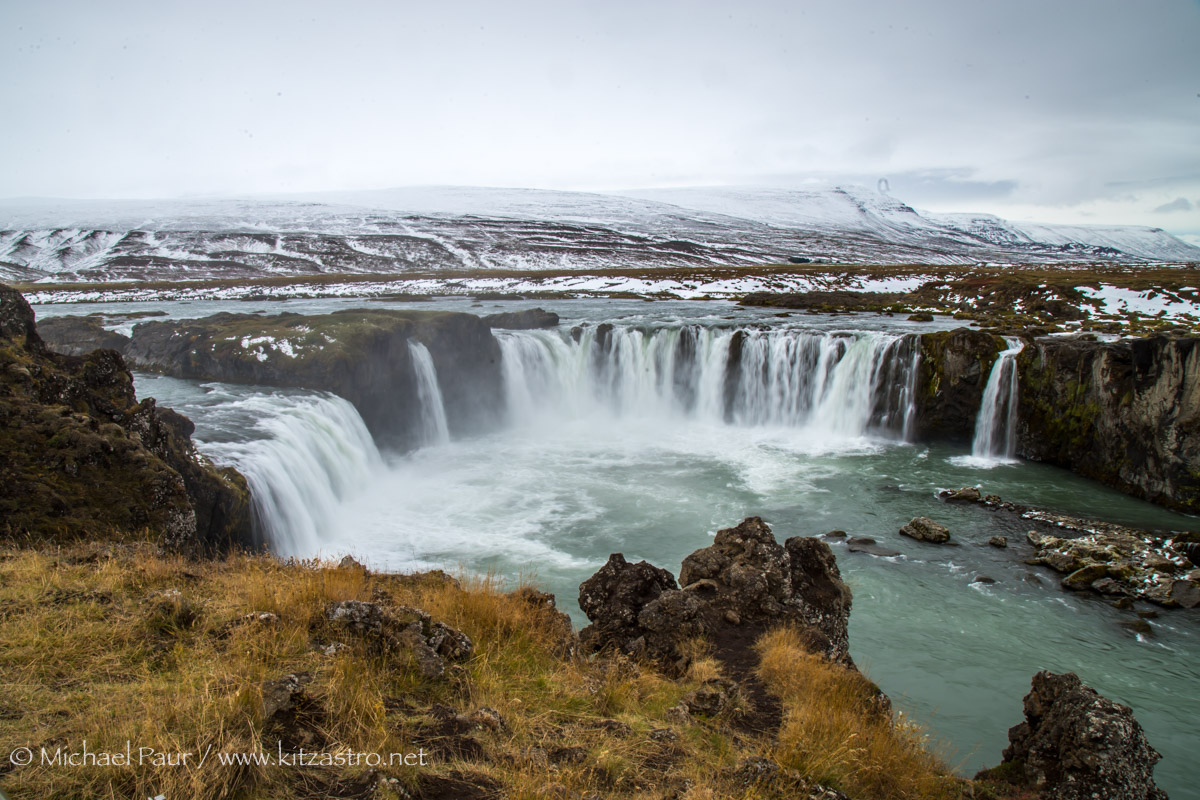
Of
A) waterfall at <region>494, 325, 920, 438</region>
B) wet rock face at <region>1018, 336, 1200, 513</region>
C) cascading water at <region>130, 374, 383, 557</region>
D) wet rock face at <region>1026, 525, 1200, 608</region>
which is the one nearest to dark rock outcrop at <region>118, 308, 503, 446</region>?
cascading water at <region>130, 374, 383, 557</region>

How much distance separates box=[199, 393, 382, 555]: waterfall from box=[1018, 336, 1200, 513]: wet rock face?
884 inches

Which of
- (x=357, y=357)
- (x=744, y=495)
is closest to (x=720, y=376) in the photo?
(x=744, y=495)

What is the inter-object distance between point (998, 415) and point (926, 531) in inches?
413

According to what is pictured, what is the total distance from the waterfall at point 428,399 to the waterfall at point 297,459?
426cm

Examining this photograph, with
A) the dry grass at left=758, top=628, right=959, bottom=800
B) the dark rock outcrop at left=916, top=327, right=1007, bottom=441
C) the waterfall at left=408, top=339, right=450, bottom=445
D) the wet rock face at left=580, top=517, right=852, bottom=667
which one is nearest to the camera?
the dry grass at left=758, top=628, right=959, bottom=800

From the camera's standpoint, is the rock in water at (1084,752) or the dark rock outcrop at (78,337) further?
the dark rock outcrop at (78,337)

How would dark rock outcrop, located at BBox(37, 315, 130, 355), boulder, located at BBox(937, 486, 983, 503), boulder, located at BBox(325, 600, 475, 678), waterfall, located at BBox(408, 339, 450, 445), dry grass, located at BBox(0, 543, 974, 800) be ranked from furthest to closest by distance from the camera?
waterfall, located at BBox(408, 339, 450, 445)
dark rock outcrop, located at BBox(37, 315, 130, 355)
boulder, located at BBox(937, 486, 983, 503)
boulder, located at BBox(325, 600, 475, 678)
dry grass, located at BBox(0, 543, 974, 800)

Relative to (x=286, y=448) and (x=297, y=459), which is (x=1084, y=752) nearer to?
(x=297, y=459)

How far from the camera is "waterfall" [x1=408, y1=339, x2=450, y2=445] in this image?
26.4 meters

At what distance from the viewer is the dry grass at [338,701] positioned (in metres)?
3.92

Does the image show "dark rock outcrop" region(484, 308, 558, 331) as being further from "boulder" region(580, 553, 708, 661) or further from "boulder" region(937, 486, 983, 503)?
"boulder" region(580, 553, 708, 661)

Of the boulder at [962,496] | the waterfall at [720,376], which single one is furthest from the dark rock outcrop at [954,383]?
the boulder at [962,496]

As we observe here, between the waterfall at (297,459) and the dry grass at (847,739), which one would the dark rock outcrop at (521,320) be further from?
the dry grass at (847,739)

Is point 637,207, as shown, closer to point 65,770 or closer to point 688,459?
point 688,459
